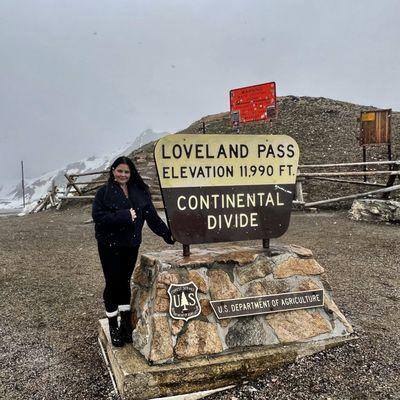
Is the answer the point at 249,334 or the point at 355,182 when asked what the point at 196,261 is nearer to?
the point at 249,334

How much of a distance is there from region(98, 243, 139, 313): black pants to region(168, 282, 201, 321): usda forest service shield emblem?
44 centimetres

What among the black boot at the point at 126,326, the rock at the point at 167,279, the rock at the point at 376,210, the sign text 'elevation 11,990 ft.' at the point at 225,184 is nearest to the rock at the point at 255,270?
the sign text 'elevation 11,990 ft.' at the point at 225,184

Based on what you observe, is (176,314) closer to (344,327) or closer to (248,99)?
(344,327)

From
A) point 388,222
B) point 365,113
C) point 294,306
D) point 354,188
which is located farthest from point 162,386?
point 365,113

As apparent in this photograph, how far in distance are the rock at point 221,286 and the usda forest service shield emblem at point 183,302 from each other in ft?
0.57

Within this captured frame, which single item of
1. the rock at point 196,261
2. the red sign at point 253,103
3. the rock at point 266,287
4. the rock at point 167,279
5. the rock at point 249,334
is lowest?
the rock at point 249,334

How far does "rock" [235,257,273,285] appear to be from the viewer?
3.61m

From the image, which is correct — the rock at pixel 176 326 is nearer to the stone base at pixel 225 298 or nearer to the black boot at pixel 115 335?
the stone base at pixel 225 298

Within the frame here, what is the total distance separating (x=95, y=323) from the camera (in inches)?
182

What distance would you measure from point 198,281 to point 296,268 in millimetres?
979

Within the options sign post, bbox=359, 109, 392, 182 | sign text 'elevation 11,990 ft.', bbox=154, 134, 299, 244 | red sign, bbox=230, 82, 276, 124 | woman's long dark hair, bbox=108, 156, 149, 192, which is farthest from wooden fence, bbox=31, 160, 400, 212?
woman's long dark hair, bbox=108, 156, 149, 192

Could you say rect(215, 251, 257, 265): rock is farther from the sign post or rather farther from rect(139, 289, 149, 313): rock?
the sign post

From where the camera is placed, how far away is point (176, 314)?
328 centimetres

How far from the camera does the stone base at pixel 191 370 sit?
9.75 feet
